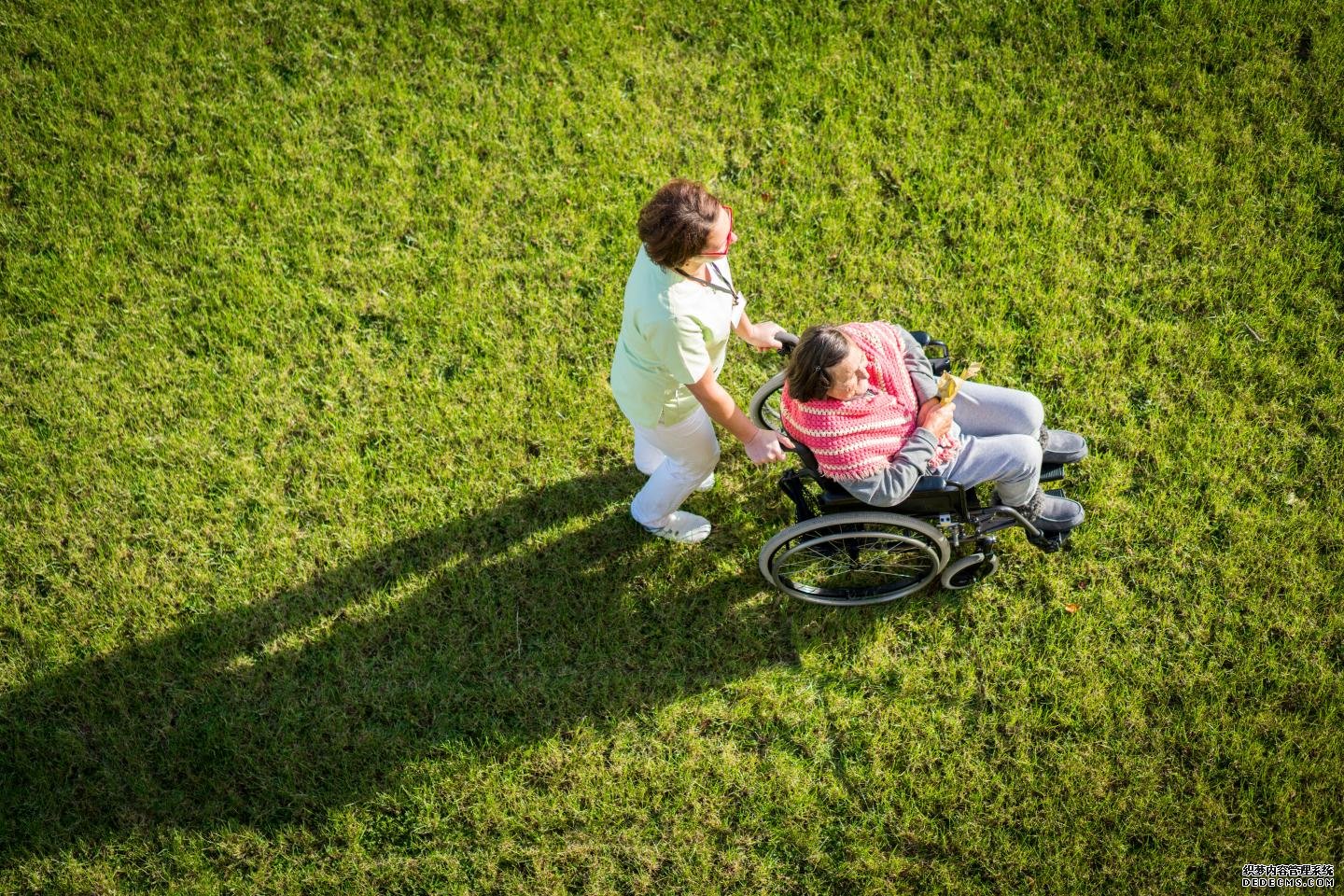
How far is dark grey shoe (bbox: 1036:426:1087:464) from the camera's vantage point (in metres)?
4.47

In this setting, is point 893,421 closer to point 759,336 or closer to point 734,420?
point 734,420

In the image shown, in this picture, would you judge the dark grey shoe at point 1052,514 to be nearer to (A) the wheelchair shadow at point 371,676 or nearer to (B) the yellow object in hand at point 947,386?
(B) the yellow object in hand at point 947,386

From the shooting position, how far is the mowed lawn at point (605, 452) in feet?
14.3

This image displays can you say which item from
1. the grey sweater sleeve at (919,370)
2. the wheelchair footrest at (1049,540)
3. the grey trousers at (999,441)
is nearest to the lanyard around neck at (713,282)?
the grey sweater sleeve at (919,370)

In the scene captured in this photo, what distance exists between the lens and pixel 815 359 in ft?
11.5

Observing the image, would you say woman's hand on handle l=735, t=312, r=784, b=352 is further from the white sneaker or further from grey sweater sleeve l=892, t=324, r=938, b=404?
the white sneaker

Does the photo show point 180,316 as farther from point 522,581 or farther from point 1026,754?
point 1026,754

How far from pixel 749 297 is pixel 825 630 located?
7.37 ft

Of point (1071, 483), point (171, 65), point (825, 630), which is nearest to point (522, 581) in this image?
point (825, 630)

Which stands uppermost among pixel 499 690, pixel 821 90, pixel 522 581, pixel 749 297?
pixel 821 90

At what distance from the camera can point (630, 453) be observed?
528cm

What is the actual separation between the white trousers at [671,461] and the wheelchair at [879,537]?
44cm

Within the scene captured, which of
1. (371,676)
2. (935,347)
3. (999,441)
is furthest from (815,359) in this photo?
(371,676)

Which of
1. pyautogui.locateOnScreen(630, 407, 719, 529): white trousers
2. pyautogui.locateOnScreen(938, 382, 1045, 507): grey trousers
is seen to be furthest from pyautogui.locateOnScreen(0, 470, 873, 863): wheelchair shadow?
pyautogui.locateOnScreen(938, 382, 1045, 507): grey trousers
